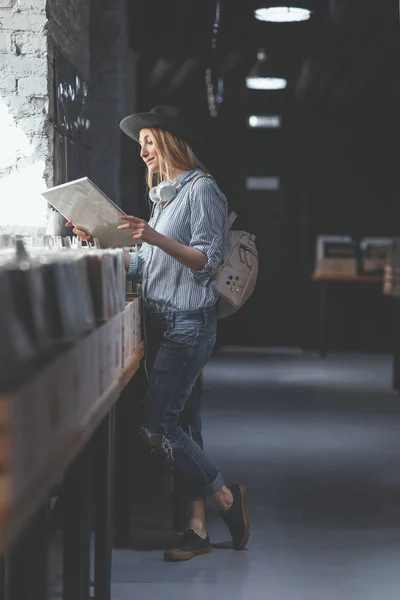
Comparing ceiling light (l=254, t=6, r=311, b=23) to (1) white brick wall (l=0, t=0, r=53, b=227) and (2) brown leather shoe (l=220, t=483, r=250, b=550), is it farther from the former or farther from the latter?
(2) brown leather shoe (l=220, t=483, r=250, b=550)

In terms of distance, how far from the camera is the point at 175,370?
162 inches

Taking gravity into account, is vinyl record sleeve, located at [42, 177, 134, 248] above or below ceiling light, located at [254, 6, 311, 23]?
below

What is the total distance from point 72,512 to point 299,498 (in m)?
2.74

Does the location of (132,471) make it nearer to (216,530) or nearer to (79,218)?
(216,530)

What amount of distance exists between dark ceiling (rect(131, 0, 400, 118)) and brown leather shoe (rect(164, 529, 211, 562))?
12.6ft

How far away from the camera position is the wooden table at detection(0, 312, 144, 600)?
180cm

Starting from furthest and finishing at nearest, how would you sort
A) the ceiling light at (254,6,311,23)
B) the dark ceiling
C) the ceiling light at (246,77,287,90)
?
the ceiling light at (246,77,287,90), the dark ceiling, the ceiling light at (254,6,311,23)

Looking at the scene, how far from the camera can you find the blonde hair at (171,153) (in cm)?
414

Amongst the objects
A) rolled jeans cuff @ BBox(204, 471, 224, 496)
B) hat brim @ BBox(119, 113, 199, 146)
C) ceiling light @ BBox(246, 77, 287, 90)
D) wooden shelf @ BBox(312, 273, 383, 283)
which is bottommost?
Result: wooden shelf @ BBox(312, 273, 383, 283)

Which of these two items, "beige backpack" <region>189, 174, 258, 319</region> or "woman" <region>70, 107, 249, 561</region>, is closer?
"woman" <region>70, 107, 249, 561</region>

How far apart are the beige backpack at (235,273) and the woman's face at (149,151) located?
0.39 meters

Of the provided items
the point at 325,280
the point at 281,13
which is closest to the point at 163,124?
the point at 281,13

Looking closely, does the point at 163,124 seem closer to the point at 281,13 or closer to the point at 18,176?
the point at 18,176

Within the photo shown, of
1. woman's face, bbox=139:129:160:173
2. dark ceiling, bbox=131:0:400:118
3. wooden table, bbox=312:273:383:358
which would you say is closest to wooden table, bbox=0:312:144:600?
woman's face, bbox=139:129:160:173
